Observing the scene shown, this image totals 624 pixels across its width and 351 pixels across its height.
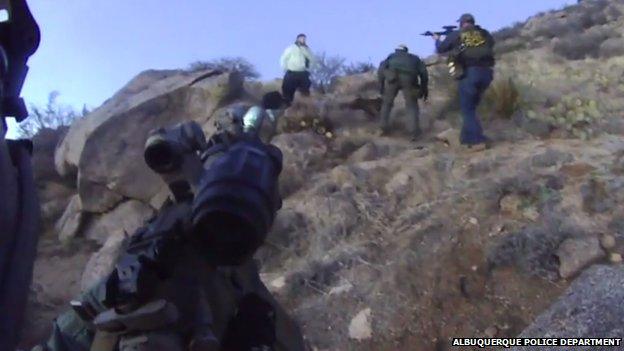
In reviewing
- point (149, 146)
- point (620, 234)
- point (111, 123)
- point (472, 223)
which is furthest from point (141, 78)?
point (149, 146)

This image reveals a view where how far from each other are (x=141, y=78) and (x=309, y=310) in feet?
29.7

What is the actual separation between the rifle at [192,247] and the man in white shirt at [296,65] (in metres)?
11.2

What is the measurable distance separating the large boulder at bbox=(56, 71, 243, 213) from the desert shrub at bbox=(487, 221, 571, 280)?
231 inches

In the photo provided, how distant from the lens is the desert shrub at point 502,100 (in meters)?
14.4

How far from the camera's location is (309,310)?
920cm

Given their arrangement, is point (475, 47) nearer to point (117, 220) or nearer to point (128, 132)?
point (128, 132)

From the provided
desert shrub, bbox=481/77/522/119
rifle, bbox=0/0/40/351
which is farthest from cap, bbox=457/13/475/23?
rifle, bbox=0/0/40/351

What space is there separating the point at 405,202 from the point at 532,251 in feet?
8.22

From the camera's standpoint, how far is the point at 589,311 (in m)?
6.96

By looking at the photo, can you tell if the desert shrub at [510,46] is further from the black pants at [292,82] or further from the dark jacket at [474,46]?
the dark jacket at [474,46]

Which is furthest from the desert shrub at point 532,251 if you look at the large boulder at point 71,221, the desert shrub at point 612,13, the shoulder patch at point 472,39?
the desert shrub at point 612,13

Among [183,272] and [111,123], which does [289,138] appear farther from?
[183,272]

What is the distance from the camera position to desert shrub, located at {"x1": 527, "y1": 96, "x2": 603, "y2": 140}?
13.2m

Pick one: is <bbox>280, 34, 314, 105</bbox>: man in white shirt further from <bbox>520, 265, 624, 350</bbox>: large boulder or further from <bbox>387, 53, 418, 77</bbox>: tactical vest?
<bbox>520, 265, 624, 350</bbox>: large boulder
